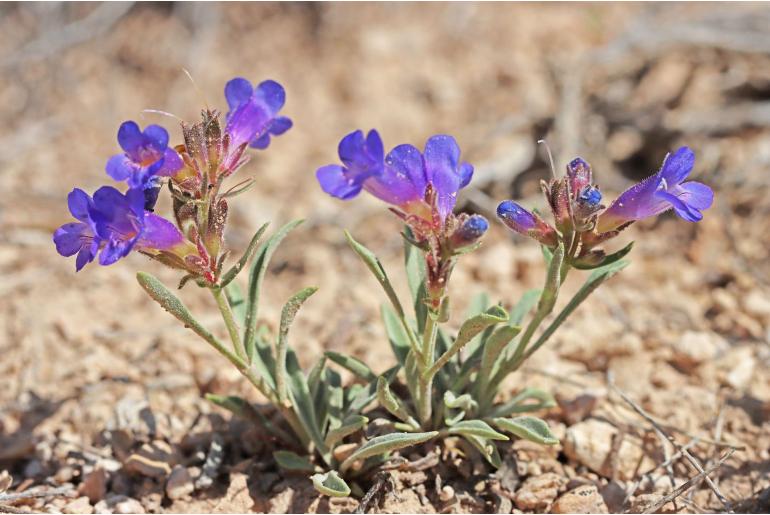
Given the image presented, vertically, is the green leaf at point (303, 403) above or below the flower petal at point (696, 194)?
below

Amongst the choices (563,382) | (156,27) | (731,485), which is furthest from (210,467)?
(156,27)

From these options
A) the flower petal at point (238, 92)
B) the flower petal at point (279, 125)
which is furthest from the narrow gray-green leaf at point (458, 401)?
the flower petal at point (238, 92)

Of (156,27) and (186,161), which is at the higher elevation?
(156,27)

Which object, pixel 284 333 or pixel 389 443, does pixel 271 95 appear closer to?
pixel 284 333

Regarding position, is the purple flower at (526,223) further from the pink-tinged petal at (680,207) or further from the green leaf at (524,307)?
the green leaf at (524,307)

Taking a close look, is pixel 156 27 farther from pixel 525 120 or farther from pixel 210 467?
pixel 210 467

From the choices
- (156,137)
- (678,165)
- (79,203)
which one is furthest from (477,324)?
(79,203)

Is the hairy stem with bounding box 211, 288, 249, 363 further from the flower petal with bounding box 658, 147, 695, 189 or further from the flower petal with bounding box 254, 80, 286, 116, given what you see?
the flower petal with bounding box 658, 147, 695, 189

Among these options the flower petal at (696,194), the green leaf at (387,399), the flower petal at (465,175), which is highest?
the flower petal at (465,175)
